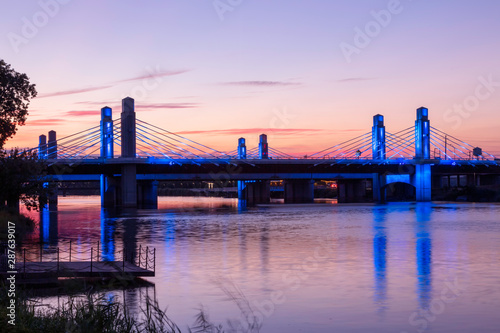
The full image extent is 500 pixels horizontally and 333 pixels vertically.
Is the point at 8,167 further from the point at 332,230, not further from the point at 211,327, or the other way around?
the point at 211,327

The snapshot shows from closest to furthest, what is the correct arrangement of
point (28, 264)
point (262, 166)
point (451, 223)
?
point (28, 264) < point (451, 223) < point (262, 166)

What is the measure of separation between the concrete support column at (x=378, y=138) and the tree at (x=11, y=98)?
338 ft

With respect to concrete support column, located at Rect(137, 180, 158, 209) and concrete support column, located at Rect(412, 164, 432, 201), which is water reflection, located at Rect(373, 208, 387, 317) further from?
concrete support column, located at Rect(137, 180, 158, 209)

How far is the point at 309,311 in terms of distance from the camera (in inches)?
913

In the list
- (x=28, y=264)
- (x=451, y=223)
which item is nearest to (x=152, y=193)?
(x=451, y=223)

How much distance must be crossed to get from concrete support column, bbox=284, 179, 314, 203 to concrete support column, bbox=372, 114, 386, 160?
36.3m

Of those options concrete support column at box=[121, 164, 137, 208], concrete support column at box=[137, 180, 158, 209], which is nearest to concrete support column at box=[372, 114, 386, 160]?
concrete support column at box=[137, 180, 158, 209]

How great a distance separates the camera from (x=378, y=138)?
152m

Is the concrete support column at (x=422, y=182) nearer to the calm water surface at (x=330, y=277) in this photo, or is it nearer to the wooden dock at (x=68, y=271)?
the calm water surface at (x=330, y=277)

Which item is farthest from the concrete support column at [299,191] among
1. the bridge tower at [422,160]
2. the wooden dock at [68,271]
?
the wooden dock at [68,271]

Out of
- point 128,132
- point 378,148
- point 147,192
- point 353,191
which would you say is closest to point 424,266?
point 128,132

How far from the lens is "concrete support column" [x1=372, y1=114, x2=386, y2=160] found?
488 feet

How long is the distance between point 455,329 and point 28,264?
17984mm

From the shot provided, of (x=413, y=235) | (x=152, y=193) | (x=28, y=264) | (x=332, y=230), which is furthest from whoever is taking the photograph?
(x=152, y=193)
